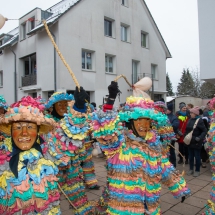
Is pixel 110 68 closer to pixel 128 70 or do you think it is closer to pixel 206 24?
pixel 128 70

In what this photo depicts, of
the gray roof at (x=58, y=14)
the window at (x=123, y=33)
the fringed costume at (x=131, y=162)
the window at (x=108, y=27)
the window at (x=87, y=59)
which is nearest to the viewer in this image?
the fringed costume at (x=131, y=162)

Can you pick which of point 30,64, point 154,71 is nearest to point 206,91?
point 154,71

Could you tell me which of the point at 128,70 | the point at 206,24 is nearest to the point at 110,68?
the point at 128,70

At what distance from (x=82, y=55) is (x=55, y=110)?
378 inches

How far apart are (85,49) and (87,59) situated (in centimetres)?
60

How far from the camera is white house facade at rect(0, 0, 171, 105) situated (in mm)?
11688

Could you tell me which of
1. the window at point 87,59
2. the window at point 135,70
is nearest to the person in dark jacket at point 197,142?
the window at point 87,59

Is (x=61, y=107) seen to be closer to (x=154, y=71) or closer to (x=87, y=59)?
(x=87, y=59)

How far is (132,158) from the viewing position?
7.48 feet

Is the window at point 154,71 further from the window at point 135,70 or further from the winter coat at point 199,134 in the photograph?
the winter coat at point 199,134

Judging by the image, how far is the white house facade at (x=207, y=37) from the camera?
29.3 ft

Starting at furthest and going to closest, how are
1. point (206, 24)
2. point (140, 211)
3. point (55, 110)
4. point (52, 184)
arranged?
point (206, 24), point (55, 110), point (140, 211), point (52, 184)

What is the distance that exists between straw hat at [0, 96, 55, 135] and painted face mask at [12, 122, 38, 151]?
6cm

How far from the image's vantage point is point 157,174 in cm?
234
